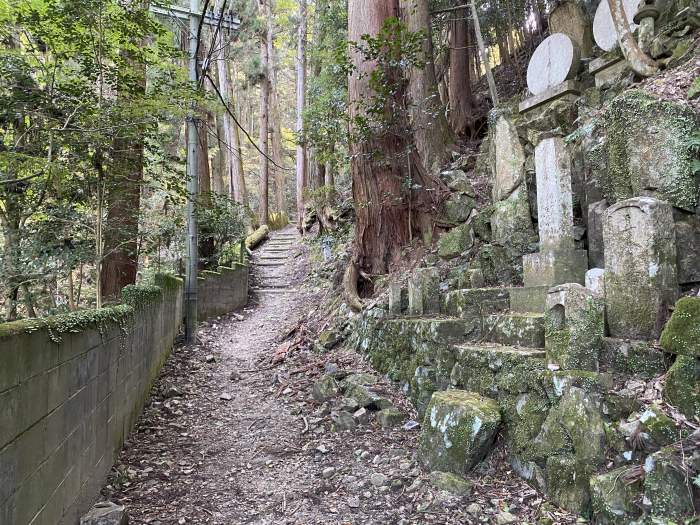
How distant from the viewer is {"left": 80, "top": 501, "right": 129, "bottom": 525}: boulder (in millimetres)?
3012

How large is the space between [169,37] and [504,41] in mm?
10208

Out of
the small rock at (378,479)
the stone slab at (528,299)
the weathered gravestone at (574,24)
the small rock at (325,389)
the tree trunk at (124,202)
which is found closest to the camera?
the small rock at (378,479)

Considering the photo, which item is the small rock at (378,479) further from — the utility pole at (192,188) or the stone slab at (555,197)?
the utility pole at (192,188)

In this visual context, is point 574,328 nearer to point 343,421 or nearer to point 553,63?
point 343,421

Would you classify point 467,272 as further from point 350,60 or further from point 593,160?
point 350,60

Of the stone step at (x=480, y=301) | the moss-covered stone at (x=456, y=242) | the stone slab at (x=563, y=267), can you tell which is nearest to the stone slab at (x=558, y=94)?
the moss-covered stone at (x=456, y=242)

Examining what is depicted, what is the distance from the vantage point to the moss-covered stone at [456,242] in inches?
244

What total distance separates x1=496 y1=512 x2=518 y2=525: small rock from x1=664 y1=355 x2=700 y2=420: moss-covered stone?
1224 mm

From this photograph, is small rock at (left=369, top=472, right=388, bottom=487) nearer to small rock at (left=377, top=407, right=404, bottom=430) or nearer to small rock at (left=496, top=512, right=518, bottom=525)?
small rock at (left=377, top=407, right=404, bottom=430)

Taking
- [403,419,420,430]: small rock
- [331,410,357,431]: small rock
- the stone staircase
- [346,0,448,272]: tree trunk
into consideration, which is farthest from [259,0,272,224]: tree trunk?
[403,419,420,430]: small rock

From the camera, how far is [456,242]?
20.6ft

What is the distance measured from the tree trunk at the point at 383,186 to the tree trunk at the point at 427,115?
1.52 m

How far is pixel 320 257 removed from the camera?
13008mm

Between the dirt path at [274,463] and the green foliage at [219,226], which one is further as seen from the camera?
the green foliage at [219,226]
